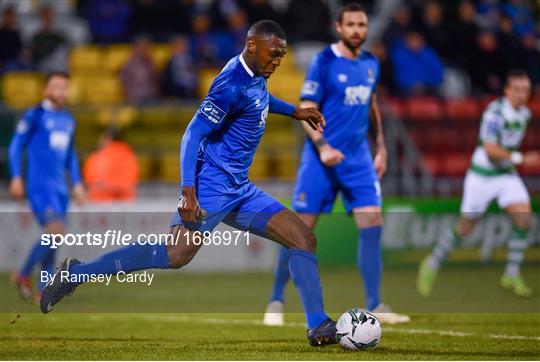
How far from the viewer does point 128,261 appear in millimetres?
7543

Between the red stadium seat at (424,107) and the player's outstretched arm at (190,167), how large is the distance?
11.3 m

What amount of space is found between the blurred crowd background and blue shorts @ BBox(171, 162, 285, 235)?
9.21 metres

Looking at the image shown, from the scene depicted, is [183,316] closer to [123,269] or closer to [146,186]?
[123,269]

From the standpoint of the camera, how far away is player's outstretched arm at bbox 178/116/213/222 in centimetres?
712

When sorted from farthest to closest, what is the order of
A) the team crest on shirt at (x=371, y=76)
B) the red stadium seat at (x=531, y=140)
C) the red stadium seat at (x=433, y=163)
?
the red stadium seat at (x=531, y=140) < the red stadium seat at (x=433, y=163) < the team crest on shirt at (x=371, y=76)

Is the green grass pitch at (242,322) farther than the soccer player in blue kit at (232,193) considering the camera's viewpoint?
Yes

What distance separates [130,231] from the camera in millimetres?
15594

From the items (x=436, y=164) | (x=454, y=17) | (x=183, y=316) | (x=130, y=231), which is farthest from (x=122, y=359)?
Answer: (x=454, y=17)

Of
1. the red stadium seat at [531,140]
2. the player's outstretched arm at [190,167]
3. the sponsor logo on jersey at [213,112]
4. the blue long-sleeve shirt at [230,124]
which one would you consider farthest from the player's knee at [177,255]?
the red stadium seat at [531,140]

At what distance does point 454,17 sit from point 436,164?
4639mm

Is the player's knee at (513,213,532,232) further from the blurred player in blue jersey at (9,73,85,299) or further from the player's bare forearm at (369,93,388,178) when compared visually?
the blurred player in blue jersey at (9,73,85,299)

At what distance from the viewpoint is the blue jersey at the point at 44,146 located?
12102 mm

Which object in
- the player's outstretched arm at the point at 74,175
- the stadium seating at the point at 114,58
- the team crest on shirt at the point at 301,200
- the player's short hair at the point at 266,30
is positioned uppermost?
the player's short hair at the point at 266,30

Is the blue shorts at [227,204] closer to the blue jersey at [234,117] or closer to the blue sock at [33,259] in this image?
the blue jersey at [234,117]
